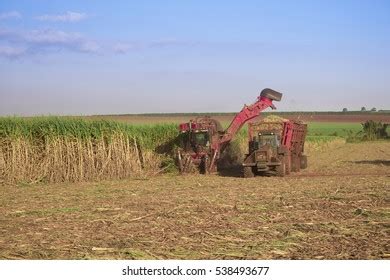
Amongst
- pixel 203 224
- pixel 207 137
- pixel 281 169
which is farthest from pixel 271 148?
pixel 203 224

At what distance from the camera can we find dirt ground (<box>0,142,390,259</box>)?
7.00 meters

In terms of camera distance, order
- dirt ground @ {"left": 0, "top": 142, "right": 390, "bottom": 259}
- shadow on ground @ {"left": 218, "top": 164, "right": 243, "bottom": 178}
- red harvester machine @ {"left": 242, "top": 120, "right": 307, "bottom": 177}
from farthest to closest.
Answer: shadow on ground @ {"left": 218, "top": 164, "right": 243, "bottom": 178}, red harvester machine @ {"left": 242, "top": 120, "right": 307, "bottom": 177}, dirt ground @ {"left": 0, "top": 142, "right": 390, "bottom": 259}

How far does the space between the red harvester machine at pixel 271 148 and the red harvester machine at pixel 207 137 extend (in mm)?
1531

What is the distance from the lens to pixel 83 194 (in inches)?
557

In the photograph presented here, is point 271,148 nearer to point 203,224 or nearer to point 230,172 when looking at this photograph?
point 230,172

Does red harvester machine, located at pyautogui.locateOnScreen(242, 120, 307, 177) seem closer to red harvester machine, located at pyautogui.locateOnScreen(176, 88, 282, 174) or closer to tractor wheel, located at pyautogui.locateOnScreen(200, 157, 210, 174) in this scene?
red harvester machine, located at pyautogui.locateOnScreen(176, 88, 282, 174)

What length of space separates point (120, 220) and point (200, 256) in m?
3.18

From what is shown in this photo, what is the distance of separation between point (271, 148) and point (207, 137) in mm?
3470

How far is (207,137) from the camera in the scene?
21656 mm

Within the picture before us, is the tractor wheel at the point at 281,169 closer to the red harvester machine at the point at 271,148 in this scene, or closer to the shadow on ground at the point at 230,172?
the red harvester machine at the point at 271,148

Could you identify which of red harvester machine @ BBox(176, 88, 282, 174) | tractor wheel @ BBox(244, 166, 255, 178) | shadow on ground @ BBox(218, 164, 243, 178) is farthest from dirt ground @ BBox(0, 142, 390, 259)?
red harvester machine @ BBox(176, 88, 282, 174)

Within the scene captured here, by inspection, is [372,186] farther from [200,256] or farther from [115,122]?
[115,122]

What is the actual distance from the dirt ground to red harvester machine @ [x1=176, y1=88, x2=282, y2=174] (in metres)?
6.96

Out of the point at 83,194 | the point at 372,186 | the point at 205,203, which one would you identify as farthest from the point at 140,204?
the point at 372,186
